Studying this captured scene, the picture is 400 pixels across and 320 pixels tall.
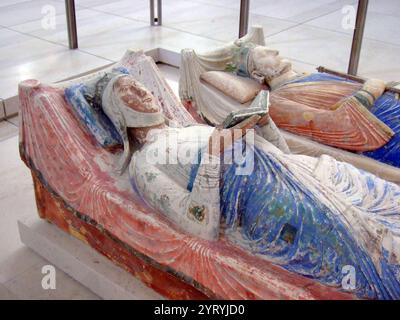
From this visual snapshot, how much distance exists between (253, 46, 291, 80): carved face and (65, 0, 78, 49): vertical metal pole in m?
3.00

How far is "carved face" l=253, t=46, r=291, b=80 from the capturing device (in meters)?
3.86

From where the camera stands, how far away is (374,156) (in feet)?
11.4

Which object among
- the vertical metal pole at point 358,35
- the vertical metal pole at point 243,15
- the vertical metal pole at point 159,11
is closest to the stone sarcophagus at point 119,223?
the vertical metal pole at point 358,35

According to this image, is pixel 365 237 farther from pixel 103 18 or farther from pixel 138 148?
pixel 103 18

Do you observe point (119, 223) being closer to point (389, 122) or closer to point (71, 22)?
point (389, 122)

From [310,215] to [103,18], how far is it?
5693 mm

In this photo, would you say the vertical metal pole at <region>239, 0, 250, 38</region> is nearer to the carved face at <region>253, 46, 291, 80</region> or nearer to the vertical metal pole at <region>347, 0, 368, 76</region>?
the vertical metal pole at <region>347, 0, 368, 76</region>

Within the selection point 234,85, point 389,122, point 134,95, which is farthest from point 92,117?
point 389,122

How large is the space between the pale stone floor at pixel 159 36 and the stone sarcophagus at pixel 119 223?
103cm

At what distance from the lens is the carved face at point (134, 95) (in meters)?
2.88

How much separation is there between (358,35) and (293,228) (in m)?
3.74

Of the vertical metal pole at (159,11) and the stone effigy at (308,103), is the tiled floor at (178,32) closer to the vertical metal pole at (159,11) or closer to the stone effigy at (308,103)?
the vertical metal pole at (159,11)

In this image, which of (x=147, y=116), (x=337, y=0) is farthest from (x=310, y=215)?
(x=337, y=0)

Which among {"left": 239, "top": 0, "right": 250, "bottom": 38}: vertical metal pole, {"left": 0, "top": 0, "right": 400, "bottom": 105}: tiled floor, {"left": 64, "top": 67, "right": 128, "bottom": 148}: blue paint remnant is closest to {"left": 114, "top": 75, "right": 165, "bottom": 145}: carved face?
{"left": 64, "top": 67, "right": 128, "bottom": 148}: blue paint remnant
